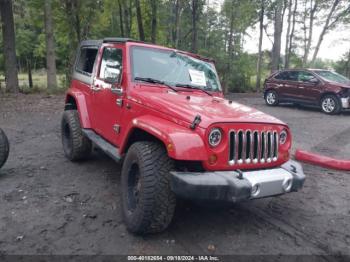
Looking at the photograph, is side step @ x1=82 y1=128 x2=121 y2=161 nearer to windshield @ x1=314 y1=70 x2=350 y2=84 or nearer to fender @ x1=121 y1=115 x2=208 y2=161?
fender @ x1=121 y1=115 x2=208 y2=161

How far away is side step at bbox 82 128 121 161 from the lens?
444 centimetres

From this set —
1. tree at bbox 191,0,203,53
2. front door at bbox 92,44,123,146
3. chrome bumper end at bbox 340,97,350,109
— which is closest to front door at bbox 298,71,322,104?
chrome bumper end at bbox 340,97,350,109

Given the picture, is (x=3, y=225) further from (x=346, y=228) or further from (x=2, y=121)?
(x=2, y=121)

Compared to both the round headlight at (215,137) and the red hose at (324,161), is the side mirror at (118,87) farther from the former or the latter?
the red hose at (324,161)

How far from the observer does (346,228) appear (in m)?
3.98

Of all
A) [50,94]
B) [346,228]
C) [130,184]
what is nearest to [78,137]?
[130,184]

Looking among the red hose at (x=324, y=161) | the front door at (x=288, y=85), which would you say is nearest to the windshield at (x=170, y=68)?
the red hose at (x=324, y=161)

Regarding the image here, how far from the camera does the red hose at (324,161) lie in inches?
245

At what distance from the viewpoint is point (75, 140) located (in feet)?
18.8

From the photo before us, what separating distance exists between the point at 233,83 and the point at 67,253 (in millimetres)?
20565

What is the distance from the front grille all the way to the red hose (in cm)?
304

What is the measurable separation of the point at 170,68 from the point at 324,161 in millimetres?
3455

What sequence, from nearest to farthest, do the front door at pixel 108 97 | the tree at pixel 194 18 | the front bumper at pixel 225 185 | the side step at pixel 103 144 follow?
the front bumper at pixel 225 185 → the side step at pixel 103 144 → the front door at pixel 108 97 → the tree at pixel 194 18

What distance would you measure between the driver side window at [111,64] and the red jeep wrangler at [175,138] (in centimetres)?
2
